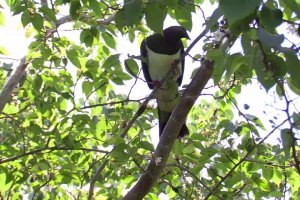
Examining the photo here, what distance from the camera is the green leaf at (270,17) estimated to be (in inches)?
33.8

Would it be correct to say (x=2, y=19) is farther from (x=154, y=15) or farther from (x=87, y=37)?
(x=154, y=15)

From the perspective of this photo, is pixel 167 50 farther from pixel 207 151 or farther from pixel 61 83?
pixel 207 151

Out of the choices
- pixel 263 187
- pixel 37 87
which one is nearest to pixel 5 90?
pixel 37 87

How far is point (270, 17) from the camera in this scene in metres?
0.86

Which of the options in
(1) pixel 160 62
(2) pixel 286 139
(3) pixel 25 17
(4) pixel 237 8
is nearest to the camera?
(4) pixel 237 8

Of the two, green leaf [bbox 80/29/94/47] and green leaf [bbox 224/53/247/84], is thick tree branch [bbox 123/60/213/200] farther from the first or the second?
green leaf [bbox 224/53/247/84]

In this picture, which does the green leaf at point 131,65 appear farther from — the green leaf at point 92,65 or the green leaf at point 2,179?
the green leaf at point 2,179

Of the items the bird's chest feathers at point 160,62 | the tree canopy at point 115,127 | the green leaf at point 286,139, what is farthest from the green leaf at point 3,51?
the green leaf at point 286,139

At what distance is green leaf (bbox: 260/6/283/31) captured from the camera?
86 cm

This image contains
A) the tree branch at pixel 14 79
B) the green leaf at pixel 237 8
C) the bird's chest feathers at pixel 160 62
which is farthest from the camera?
the bird's chest feathers at pixel 160 62

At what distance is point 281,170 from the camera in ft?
7.99

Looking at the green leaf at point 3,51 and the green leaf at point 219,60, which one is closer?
the green leaf at point 219,60

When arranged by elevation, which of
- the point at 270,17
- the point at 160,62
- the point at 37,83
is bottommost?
the point at 270,17

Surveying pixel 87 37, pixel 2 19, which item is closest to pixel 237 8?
pixel 87 37
